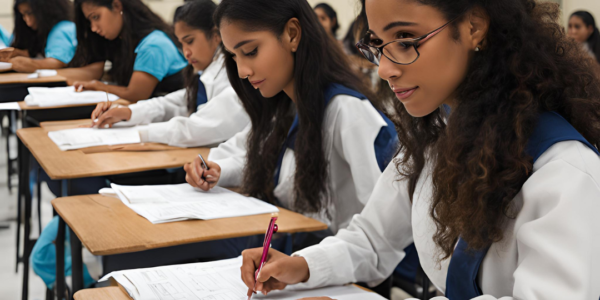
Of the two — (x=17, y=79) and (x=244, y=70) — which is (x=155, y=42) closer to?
(x=17, y=79)

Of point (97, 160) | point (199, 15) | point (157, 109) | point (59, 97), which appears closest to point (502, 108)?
point (97, 160)

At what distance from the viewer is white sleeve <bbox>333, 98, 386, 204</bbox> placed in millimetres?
1730

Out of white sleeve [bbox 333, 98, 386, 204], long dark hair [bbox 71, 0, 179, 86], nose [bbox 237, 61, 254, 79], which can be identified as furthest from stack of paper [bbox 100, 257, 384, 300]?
long dark hair [bbox 71, 0, 179, 86]

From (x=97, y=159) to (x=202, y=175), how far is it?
0.58m

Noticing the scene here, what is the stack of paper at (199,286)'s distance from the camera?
3.62 feet

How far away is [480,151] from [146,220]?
94 cm

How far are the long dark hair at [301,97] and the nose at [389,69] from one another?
2.67 ft

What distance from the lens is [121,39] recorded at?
144 inches

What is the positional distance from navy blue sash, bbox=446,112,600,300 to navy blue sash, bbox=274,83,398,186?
2.54 feet

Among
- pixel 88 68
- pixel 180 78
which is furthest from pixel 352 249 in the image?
pixel 88 68

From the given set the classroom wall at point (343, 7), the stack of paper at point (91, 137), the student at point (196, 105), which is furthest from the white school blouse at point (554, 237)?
the classroom wall at point (343, 7)

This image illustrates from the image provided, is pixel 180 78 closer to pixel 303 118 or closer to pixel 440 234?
pixel 303 118

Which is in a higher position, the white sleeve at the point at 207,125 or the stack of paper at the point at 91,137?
the white sleeve at the point at 207,125

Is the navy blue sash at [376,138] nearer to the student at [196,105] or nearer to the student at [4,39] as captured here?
the student at [196,105]
